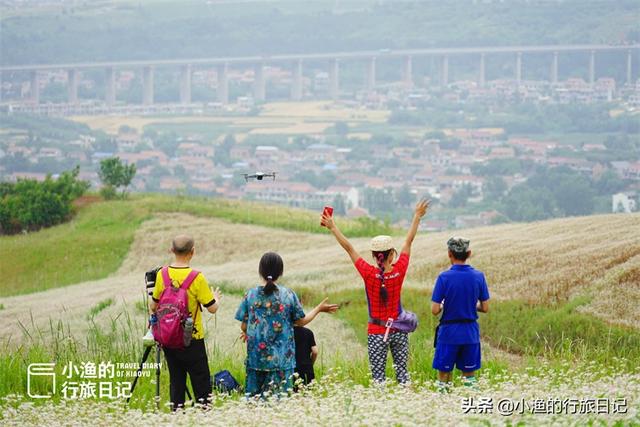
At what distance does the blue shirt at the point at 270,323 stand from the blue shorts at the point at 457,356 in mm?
1129

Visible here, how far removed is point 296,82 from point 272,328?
140m

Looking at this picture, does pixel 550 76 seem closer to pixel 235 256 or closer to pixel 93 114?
pixel 93 114

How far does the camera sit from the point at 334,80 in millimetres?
148000

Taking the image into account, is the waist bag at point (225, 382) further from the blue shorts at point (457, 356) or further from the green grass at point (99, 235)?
the green grass at point (99, 235)

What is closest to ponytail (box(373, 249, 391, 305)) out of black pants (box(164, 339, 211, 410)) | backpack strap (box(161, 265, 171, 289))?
black pants (box(164, 339, 211, 410))

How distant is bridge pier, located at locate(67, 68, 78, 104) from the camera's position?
142 metres

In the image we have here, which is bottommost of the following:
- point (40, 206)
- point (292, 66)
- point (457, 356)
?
point (457, 356)

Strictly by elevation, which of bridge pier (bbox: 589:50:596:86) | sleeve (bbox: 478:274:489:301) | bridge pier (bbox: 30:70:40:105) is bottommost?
sleeve (bbox: 478:274:489:301)

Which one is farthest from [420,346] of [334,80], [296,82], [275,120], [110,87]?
[334,80]

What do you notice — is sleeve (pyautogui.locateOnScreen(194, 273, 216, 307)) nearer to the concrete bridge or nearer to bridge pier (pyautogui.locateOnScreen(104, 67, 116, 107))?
the concrete bridge

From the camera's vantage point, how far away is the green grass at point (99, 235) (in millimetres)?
28078

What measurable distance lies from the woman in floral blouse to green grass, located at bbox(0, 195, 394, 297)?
18.5m

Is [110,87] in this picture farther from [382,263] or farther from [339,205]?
[382,263]

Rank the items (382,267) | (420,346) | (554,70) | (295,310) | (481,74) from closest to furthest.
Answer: (295,310)
(382,267)
(420,346)
(554,70)
(481,74)
